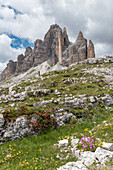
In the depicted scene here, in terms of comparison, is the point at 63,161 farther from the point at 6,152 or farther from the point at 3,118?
the point at 3,118

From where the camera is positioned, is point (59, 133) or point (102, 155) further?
point (59, 133)

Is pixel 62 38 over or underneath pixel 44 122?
over

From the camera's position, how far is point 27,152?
7324 millimetres

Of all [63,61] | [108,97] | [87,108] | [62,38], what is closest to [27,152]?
[87,108]

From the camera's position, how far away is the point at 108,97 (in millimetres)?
18219

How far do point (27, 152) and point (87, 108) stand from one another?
11124 mm

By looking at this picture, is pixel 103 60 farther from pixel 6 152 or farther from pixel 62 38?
pixel 62 38

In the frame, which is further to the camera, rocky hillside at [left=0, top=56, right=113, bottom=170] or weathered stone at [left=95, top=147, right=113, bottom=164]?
rocky hillside at [left=0, top=56, right=113, bottom=170]

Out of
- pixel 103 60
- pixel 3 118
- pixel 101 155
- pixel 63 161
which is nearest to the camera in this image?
pixel 101 155

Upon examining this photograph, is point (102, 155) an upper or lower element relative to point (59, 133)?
upper

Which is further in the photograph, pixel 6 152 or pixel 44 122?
pixel 44 122

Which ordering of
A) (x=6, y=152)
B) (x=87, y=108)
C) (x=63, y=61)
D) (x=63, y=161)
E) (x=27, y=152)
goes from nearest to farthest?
(x=63, y=161) < (x=27, y=152) < (x=6, y=152) < (x=87, y=108) < (x=63, y=61)

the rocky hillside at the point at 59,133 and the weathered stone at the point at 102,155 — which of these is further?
the rocky hillside at the point at 59,133

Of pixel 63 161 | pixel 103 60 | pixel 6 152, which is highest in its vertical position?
pixel 103 60
